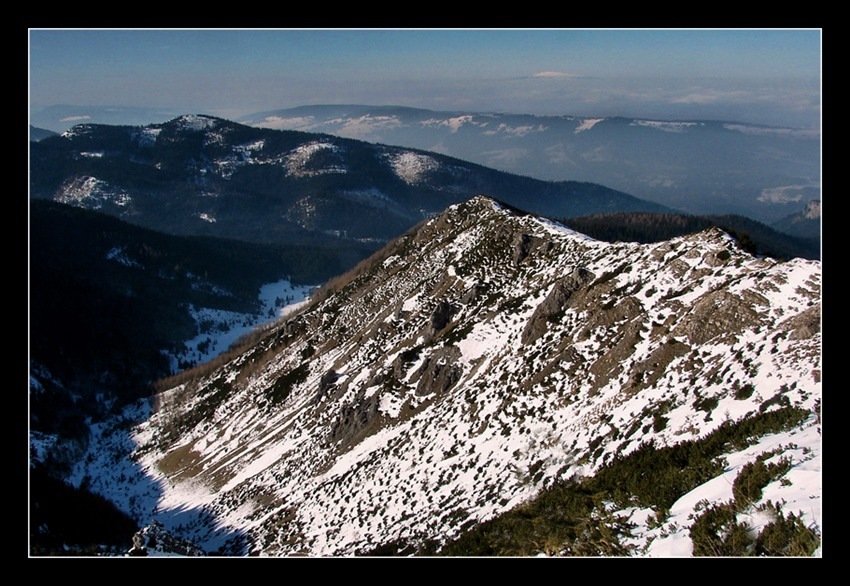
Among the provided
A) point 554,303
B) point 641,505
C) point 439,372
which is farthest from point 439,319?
point 641,505

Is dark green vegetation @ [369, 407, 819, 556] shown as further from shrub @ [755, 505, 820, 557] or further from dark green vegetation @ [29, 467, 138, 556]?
dark green vegetation @ [29, 467, 138, 556]


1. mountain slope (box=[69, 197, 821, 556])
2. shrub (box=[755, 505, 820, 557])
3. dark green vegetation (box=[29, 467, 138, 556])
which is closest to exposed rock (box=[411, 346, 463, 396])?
mountain slope (box=[69, 197, 821, 556])

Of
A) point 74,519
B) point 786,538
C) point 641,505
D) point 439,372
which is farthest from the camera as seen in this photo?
point 74,519

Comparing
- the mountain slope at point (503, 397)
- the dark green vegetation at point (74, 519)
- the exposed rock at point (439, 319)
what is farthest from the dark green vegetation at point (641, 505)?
the dark green vegetation at point (74, 519)

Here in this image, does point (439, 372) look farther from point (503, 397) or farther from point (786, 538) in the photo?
point (786, 538)

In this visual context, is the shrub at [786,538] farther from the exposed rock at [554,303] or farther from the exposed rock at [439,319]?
the exposed rock at [439,319]

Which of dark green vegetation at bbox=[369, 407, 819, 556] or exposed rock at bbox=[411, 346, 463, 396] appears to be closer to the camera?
dark green vegetation at bbox=[369, 407, 819, 556]
